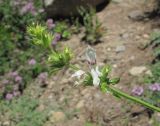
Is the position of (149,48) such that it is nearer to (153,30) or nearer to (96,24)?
(153,30)

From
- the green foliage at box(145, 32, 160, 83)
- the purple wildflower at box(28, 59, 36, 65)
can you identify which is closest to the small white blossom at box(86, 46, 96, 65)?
the green foliage at box(145, 32, 160, 83)

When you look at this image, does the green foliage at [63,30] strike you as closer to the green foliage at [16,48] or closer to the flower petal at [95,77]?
the green foliage at [16,48]

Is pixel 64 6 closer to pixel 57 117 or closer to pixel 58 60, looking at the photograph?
pixel 57 117

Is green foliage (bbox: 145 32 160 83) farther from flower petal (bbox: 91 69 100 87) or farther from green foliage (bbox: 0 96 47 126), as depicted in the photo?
flower petal (bbox: 91 69 100 87)

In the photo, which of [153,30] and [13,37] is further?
[13,37]

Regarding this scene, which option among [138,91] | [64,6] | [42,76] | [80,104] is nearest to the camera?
[138,91]

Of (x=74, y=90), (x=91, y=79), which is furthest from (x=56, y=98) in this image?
(x=91, y=79)

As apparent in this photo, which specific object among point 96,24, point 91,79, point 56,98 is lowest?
point 56,98

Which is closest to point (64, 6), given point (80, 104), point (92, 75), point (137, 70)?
point (137, 70)
